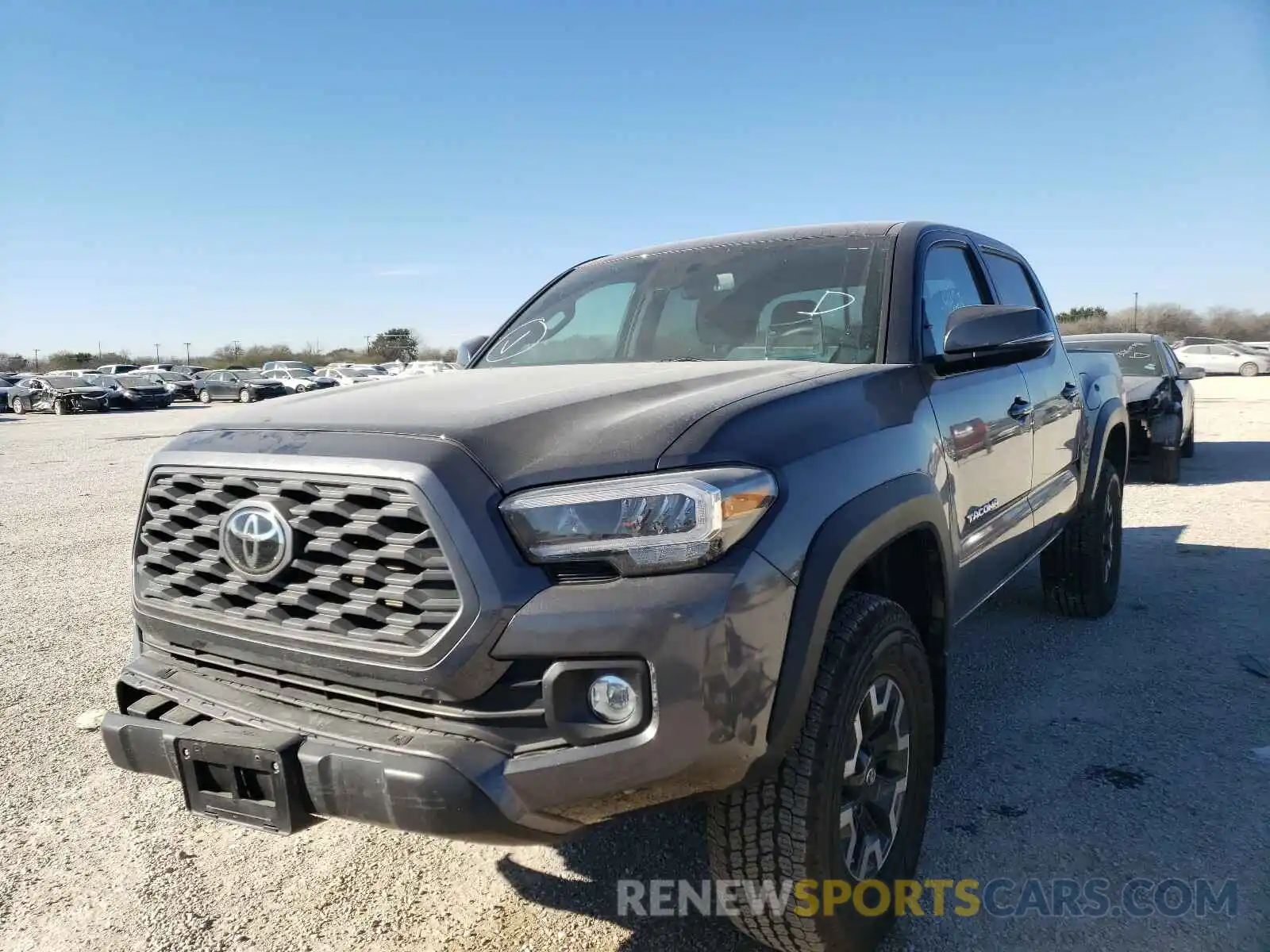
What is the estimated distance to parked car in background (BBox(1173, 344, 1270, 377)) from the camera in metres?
33.9

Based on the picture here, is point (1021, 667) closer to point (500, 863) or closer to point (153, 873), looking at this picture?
point (500, 863)

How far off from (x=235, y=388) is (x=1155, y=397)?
37.6 metres

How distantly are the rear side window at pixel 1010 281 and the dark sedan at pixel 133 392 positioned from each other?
33.4m

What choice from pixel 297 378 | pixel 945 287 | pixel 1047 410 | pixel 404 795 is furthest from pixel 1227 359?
pixel 404 795

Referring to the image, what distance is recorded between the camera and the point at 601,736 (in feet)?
5.64

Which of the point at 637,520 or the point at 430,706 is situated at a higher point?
the point at 637,520

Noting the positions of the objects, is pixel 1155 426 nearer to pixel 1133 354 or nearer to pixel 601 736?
pixel 1133 354

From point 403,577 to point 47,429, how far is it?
84.5ft

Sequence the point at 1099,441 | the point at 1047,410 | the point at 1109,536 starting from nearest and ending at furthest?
the point at 1047,410, the point at 1099,441, the point at 1109,536

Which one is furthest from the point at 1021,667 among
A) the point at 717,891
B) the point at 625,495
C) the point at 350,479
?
the point at 350,479

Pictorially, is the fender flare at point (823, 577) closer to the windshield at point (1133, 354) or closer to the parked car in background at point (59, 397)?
the windshield at point (1133, 354)

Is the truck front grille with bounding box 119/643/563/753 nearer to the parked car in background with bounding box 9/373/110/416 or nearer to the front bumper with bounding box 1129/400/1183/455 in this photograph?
the front bumper with bounding box 1129/400/1183/455

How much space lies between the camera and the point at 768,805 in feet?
6.32

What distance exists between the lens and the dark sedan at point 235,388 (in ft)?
123
